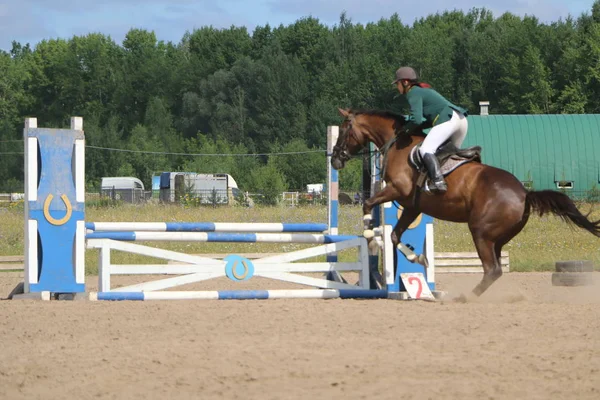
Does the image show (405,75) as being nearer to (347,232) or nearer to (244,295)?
(244,295)

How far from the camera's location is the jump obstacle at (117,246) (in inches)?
336

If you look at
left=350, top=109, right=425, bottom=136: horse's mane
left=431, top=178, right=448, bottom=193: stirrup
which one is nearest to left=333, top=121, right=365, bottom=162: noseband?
left=350, top=109, right=425, bottom=136: horse's mane

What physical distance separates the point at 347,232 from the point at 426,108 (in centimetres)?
1016

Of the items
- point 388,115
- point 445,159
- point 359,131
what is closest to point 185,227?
point 359,131

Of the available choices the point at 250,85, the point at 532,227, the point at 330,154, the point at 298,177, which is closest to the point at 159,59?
the point at 250,85

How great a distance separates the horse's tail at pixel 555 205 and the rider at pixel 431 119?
2.77 feet

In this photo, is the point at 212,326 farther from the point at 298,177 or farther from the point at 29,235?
the point at 298,177

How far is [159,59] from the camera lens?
80.2 meters

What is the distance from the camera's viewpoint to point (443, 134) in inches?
342

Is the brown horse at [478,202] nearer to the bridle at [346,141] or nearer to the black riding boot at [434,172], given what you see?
the black riding boot at [434,172]

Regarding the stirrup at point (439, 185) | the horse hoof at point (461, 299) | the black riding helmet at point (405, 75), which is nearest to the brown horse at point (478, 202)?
the stirrup at point (439, 185)

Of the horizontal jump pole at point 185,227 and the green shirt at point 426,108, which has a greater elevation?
the green shirt at point 426,108

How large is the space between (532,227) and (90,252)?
35.1 feet

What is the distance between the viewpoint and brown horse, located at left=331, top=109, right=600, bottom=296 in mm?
8586
